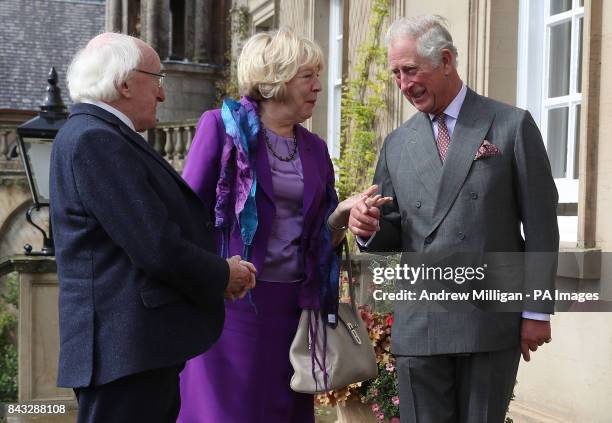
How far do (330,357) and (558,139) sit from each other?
2.96 metres

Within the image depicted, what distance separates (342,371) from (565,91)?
3.03 metres

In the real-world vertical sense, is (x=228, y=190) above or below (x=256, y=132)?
below

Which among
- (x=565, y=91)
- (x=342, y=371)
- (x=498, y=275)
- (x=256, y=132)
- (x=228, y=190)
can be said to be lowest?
(x=342, y=371)

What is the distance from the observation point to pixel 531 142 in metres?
2.99

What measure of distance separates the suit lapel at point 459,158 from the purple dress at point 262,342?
56 cm

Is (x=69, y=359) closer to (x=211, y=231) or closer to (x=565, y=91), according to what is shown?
(x=211, y=231)

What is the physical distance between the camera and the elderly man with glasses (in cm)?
256

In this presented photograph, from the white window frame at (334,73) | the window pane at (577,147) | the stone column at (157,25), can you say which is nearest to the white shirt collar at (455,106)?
the window pane at (577,147)

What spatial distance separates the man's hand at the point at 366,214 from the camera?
2.95 metres

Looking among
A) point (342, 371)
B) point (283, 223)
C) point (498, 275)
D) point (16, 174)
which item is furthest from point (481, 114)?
point (16, 174)

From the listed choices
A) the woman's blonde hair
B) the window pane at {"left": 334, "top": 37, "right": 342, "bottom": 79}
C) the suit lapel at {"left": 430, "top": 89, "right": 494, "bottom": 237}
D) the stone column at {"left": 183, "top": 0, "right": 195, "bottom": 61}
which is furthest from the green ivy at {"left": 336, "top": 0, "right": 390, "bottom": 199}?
the stone column at {"left": 183, "top": 0, "right": 195, "bottom": 61}

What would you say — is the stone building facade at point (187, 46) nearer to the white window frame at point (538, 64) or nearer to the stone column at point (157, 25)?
the stone column at point (157, 25)

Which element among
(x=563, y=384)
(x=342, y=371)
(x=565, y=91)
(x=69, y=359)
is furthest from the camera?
(x=565, y=91)

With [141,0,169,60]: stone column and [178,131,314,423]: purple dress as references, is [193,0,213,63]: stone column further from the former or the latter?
[178,131,314,423]: purple dress
